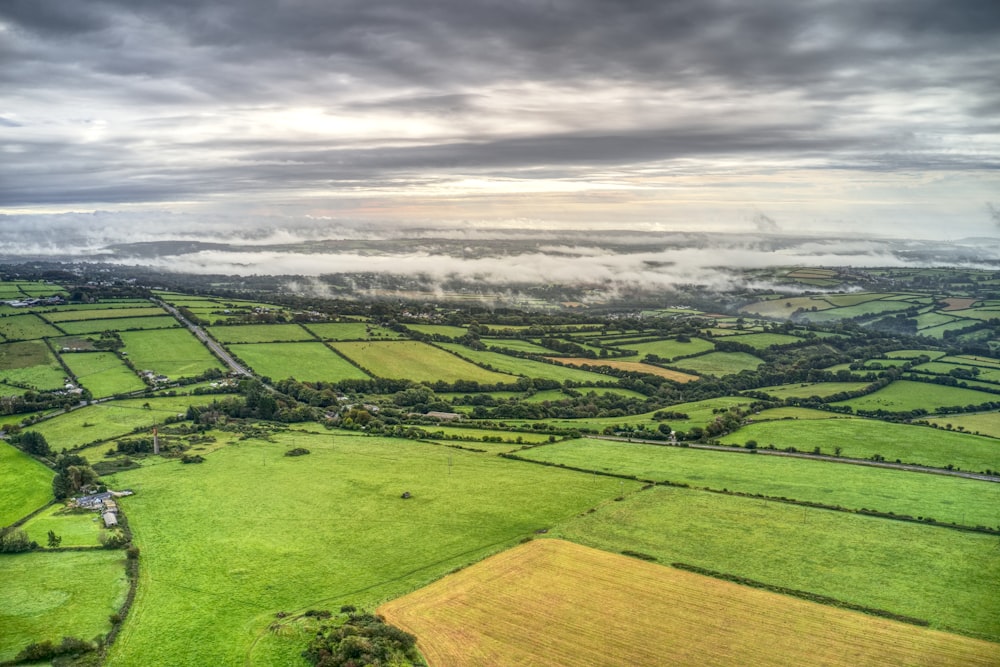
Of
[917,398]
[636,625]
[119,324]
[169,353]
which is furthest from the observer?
[119,324]

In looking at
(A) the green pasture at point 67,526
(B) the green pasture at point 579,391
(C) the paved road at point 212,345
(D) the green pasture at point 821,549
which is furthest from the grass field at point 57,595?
(B) the green pasture at point 579,391

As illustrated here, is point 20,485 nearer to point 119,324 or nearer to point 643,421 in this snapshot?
point 643,421

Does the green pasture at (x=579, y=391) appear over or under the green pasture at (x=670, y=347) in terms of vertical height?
under

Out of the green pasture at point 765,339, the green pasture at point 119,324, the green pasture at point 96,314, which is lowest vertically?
the green pasture at point 765,339

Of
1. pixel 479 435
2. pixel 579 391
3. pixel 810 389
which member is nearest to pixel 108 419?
pixel 479 435

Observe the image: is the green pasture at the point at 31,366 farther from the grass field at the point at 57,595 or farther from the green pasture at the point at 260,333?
the grass field at the point at 57,595

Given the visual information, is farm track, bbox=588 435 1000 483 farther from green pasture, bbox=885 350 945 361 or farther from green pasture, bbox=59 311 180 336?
green pasture, bbox=59 311 180 336

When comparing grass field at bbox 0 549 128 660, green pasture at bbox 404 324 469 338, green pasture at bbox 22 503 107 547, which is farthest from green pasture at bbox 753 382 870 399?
grass field at bbox 0 549 128 660

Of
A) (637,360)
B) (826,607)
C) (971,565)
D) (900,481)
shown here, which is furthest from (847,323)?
(826,607)
